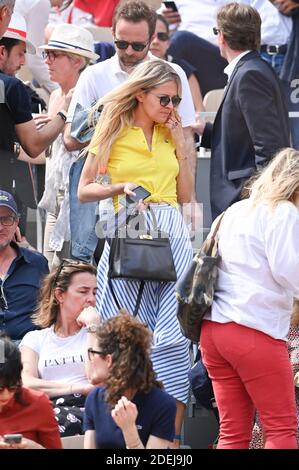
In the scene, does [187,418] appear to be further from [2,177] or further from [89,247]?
[2,177]

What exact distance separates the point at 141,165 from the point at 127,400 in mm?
1541

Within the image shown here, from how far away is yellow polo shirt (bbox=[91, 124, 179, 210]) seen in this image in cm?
717

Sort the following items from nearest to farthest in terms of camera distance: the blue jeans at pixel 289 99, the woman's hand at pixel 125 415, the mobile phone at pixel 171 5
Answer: the woman's hand at pixel 125 415, the blue jeans at pixel 289 99, the mobile phone at pixel 171 5

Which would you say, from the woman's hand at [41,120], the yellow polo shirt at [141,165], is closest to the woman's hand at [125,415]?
the yellow polo shirt at [141,165]

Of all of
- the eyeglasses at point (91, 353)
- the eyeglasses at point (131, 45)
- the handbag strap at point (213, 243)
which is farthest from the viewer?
the eyeglasses at point (131, 45)

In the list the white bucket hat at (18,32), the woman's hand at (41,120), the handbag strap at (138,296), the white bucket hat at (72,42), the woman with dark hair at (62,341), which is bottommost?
the woman with dark hair at (62,341)

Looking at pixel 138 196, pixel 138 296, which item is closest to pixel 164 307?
pixel 138 296

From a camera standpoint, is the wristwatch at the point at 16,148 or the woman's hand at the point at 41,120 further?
the woman's hand at the point at 41,120

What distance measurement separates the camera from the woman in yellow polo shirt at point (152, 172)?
23.2 ft

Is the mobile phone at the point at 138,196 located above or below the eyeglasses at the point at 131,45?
below

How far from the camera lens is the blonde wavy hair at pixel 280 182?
6168 millimetres

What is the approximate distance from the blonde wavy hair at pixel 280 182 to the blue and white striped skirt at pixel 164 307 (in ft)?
3.25

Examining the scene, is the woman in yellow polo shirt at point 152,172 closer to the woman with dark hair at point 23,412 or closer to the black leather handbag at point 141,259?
the black leather handbag at point 141,259

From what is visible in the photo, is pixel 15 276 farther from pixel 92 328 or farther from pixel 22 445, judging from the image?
pixel 22 445
